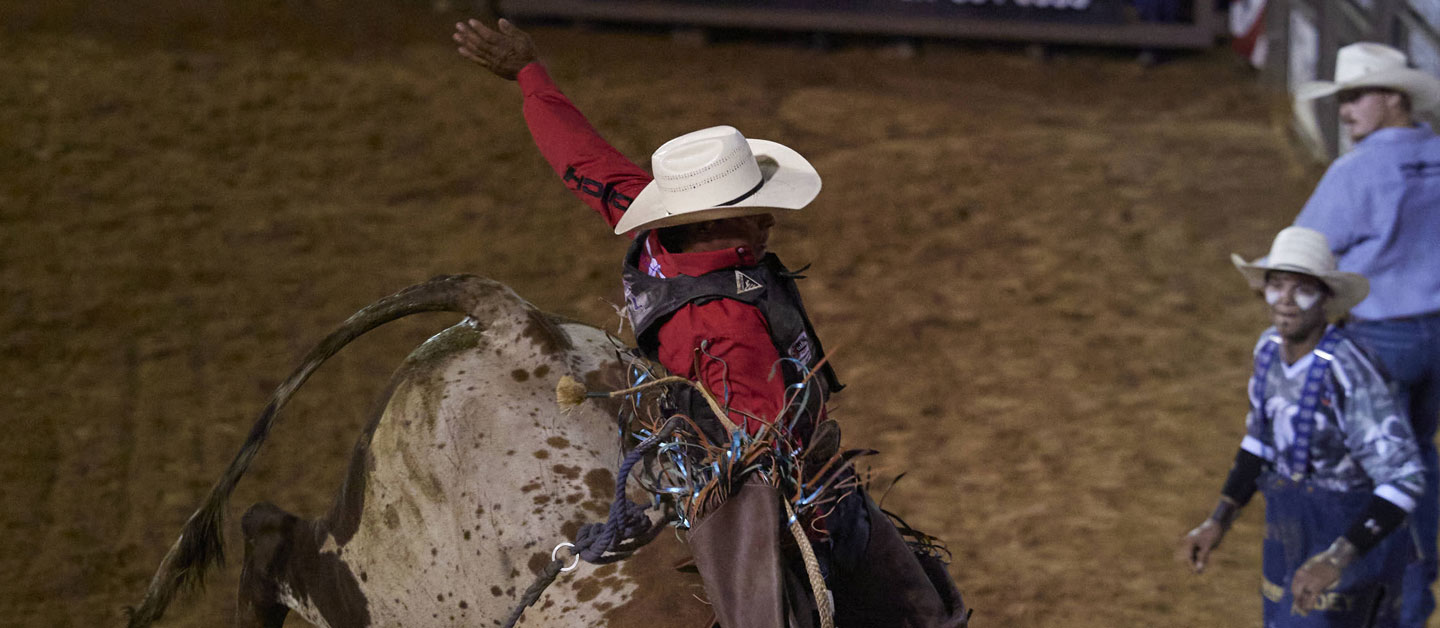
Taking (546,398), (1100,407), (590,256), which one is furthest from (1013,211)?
(546,398)

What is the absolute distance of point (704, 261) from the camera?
253 centimetres

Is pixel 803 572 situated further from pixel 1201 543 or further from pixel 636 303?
pixel 1201 543

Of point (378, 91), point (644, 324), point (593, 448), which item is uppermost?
point (644, 324)

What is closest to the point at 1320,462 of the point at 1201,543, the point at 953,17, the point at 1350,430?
the point at 1350,430

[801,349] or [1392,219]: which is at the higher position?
[801,349]

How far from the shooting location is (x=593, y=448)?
3.08m

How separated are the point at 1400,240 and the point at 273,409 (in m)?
3.70

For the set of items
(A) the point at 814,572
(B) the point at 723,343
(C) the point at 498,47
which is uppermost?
(C) the point at 498,47

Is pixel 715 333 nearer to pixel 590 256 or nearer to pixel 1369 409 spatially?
pixel 1369 409

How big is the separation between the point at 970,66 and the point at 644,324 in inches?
316

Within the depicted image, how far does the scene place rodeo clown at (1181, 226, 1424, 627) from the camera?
12.5ft

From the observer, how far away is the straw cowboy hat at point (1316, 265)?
12.8 feet

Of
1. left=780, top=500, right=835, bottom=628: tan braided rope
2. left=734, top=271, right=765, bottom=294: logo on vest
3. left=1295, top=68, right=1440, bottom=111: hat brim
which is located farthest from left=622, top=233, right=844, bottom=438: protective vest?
left=1295, top=68, right=1440, bottom=111: hat brim

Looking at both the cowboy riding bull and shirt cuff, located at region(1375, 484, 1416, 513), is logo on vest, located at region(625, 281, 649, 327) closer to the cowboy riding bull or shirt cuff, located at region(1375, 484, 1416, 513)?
the cowboy riding bull
